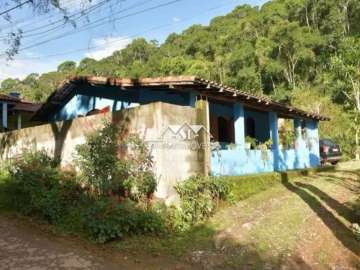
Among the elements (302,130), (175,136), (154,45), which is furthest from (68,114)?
(154,45)

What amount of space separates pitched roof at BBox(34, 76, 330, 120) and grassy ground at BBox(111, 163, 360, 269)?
3.33m

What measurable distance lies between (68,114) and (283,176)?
349 inches

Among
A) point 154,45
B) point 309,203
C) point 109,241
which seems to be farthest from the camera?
point 154,45

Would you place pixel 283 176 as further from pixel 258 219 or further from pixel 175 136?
pixel 175 136

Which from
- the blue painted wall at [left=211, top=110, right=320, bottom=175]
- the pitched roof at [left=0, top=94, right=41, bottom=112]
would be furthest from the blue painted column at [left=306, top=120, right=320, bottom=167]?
the pitched roof at [left=0, top=94, right=41, bottom=112]

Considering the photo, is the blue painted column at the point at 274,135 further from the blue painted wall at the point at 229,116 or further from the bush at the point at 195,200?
the bush at the point at 195,200

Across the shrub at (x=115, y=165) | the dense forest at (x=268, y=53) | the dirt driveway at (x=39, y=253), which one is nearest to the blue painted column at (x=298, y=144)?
the shrub at (x=115, y=165)

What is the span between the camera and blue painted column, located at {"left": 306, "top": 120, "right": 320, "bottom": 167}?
2164 centimetres

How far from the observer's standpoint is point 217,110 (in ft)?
56.3

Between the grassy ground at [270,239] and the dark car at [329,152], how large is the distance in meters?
12.7

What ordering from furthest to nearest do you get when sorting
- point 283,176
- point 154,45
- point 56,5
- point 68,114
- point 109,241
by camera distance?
point 154,45
point 68,114
point 283,176
point 56,5
point 109,241

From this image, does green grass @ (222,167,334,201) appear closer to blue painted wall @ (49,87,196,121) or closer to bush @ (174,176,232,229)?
bush @ (174,176,232,229)

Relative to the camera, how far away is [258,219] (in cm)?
1005

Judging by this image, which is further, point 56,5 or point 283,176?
point 283,176
